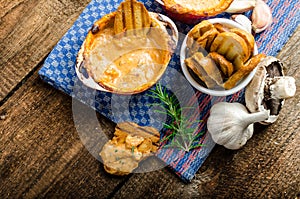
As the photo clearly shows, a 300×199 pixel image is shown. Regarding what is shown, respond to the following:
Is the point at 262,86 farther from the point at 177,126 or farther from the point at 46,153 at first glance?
the point at 46,153

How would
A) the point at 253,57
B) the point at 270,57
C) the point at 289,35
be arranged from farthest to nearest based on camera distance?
the point at 289,35
the point at 270,57
the point at 253,57

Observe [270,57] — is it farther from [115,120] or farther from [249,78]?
[115,120]

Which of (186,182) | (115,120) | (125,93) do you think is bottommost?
(186,182)

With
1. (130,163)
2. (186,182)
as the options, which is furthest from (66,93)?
(186,182)

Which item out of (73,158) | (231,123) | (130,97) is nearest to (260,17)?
(231,123)

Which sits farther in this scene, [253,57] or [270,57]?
[270,57]

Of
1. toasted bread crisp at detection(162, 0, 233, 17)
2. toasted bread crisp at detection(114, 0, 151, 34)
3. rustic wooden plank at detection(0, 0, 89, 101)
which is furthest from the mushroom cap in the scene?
rustic wooden plank at detection(0, 0, 89, 101)
